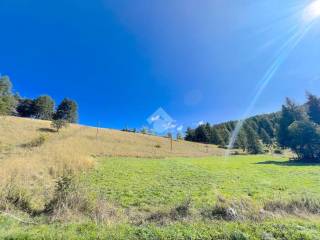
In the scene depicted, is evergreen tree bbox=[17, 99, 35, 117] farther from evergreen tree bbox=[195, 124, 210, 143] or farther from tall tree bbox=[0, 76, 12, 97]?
evergreen tree bbox=[195, 124, 210, 143]

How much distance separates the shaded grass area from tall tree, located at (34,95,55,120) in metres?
94.4

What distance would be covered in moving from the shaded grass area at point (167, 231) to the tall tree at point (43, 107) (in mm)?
94357

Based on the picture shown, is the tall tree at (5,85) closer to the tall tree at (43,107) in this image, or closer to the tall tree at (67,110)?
the tall tree at (43,107)

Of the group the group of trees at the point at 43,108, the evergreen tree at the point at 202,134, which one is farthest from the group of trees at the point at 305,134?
the group of trees at the point at 43,108

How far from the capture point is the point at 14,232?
5.68m

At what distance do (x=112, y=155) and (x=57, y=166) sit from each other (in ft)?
64.2

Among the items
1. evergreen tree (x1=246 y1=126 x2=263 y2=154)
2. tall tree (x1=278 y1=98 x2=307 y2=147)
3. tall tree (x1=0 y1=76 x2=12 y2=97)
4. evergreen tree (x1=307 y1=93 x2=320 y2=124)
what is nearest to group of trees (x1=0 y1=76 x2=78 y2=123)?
tall tree (x1=0 y1=76 x2=12 y2=97)

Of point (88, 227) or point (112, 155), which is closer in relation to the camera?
point (88, 227)

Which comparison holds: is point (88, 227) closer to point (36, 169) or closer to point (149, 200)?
point (149, 200)

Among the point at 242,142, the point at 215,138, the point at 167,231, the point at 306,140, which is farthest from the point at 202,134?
the point at 167,231

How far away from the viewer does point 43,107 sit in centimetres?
9088

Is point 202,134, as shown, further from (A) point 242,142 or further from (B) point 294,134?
(B) point 294,134

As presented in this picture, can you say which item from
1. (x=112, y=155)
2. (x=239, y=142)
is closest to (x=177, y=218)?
(x=112, y=155)

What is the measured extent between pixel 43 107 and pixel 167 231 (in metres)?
97.1
